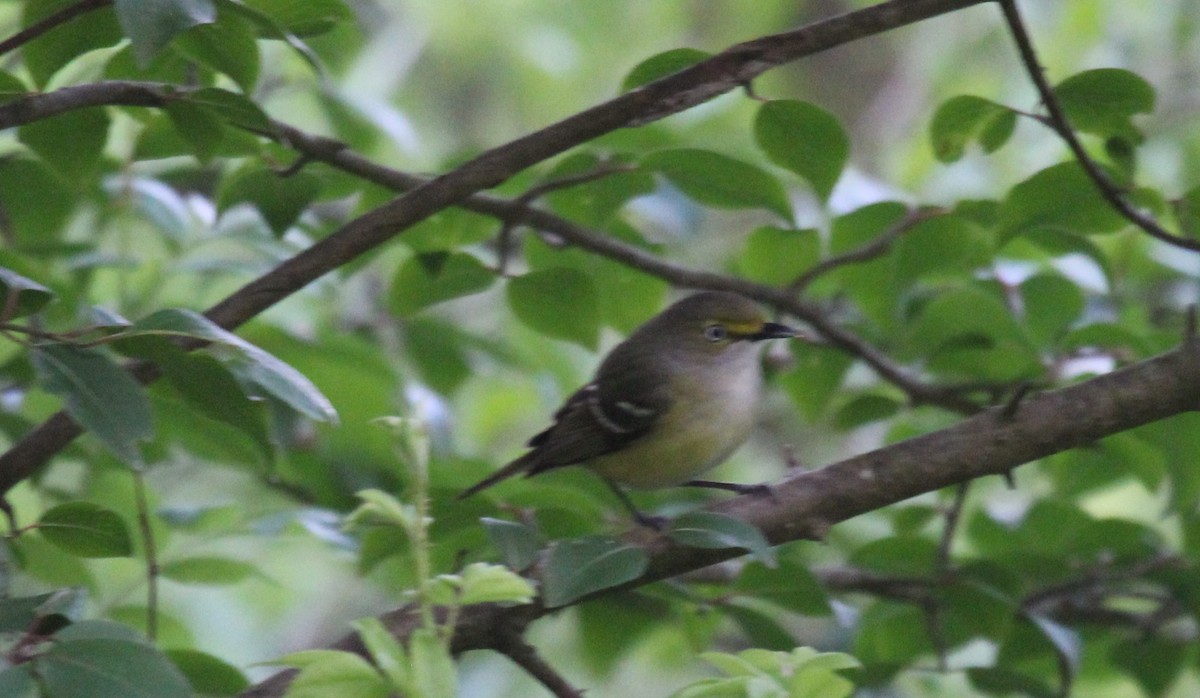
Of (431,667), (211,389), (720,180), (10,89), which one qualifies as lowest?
(431,667)

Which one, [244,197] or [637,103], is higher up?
[244,197]

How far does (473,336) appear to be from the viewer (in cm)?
370

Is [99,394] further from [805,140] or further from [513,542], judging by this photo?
[805,140]

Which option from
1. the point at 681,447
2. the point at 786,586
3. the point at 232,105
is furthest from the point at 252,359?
the point at 681,447

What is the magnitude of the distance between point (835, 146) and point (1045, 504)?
3.78 ft

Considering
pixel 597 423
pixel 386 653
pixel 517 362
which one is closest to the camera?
pixel 386 653

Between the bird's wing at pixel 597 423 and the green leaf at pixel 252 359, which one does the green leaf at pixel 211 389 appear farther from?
the bird's wing at pixel 597 423

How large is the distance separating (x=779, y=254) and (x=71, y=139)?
1709 mm

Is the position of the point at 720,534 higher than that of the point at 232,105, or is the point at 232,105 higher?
the point at 232,105

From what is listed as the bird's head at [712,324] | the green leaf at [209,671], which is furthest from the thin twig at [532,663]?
the bird's head at [712,324]

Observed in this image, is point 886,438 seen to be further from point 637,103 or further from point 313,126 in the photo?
point 313,126

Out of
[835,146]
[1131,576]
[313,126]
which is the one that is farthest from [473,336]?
[313,126]

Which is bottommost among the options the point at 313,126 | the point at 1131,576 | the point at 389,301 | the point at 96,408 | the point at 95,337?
the point at 1131,576

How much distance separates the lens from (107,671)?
152 centimetres
